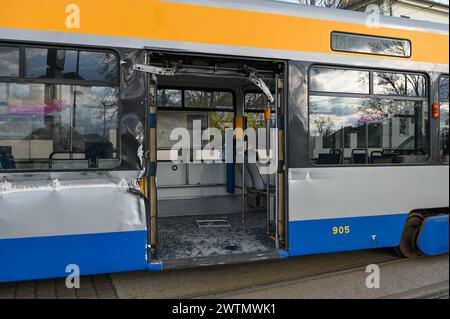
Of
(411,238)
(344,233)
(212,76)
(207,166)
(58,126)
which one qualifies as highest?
(212,76)

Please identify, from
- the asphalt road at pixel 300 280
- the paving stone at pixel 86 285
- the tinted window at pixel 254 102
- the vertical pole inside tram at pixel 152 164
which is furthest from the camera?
the tinted window at pixel 254 102

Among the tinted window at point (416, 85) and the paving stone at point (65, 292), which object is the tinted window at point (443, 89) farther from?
the paving stone at point (65, 292)

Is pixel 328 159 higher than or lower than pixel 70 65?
lower

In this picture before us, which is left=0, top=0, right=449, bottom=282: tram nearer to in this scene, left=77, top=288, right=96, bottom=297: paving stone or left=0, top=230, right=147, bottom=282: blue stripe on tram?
left=0, top=230, right=147, bottom=282: blue stripe on tram

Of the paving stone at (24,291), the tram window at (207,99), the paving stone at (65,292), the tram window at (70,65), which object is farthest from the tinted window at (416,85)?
the paving stone at (24,291)

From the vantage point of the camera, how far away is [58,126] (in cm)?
341

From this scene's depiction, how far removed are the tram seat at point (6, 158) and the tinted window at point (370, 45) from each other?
11.9 ft

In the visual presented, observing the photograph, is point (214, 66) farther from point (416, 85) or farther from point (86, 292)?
point (86, 292)

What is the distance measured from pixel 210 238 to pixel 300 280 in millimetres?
1262

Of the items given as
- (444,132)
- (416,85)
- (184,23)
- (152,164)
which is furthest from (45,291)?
(444,132)

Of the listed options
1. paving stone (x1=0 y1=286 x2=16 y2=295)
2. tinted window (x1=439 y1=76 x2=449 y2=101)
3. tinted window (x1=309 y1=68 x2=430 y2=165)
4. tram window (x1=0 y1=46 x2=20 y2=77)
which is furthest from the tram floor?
tinted window (x1=439 y1=76 x2=449 y2=101)

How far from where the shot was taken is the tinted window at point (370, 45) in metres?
4.29
